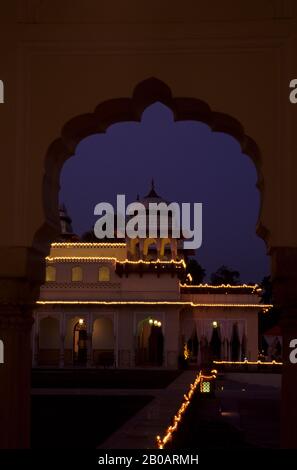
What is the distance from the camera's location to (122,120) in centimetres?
592

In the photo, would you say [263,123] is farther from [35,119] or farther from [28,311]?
[28,311]

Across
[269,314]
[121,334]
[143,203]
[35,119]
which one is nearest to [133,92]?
[35,119]

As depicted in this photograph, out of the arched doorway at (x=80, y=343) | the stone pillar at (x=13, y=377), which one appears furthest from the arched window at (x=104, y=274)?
the stone pillar at (x=13, y=377)

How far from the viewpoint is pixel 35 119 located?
547 centimetres

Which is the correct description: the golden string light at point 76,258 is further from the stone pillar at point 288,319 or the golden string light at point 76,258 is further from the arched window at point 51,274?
the stone pillar at point 288,319

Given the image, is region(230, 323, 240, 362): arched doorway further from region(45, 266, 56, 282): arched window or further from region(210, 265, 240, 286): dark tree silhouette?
region(210, 265, 240, 286): dark tree silhouette

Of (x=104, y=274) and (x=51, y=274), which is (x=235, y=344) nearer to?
(x=104, y=274)

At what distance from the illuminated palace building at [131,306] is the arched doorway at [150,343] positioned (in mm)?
1402

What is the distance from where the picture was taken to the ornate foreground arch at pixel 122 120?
5.46 m

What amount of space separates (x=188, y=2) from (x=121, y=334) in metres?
28.3

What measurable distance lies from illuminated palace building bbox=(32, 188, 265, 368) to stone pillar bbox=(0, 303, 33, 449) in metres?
27.8

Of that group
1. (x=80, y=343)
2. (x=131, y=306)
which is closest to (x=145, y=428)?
(x=131, y=306)

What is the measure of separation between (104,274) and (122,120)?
93.8 feet

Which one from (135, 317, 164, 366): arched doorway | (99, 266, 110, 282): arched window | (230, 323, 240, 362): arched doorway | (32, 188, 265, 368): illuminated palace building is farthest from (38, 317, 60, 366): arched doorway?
(230, 323, 240, 362): arched doorway
